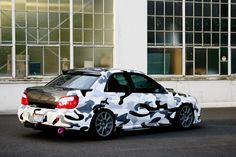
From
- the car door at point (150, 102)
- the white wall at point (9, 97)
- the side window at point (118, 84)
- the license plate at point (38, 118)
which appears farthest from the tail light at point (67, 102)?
the white wall at point (9, 97)

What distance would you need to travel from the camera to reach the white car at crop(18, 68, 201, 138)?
11.8 metres

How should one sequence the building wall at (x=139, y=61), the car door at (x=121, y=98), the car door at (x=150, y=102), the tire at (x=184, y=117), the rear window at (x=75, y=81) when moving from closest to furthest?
the rear window at (x=75, y=81)
the car door at (x=121, y=98)
the car door at (x=150, y=102)
the tire at (x=184, y=117)
the building wall at (x=139, y=61)

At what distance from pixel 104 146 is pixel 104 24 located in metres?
8.98

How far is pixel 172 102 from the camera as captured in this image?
1394 cm

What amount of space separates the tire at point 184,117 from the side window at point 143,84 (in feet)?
3.13

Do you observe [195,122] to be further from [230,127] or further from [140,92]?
[140,92]

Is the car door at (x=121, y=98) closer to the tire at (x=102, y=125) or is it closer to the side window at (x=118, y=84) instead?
the side window at (x=118, y=84)

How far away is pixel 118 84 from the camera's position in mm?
12930

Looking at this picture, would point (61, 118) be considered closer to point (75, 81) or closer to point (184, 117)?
point (75, 81)

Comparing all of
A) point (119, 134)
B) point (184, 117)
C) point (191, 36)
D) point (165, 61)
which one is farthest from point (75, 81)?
point (191, 36)

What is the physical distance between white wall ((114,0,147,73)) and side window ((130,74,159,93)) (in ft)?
20.3

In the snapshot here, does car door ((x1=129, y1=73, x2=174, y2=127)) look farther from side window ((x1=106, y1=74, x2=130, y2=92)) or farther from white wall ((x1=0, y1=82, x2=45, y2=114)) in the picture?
white wall ((x1=0, y1=82, x2=45, y2=114))

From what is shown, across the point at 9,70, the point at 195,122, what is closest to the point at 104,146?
the point at 195,122

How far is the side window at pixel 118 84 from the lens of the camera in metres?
12.7
